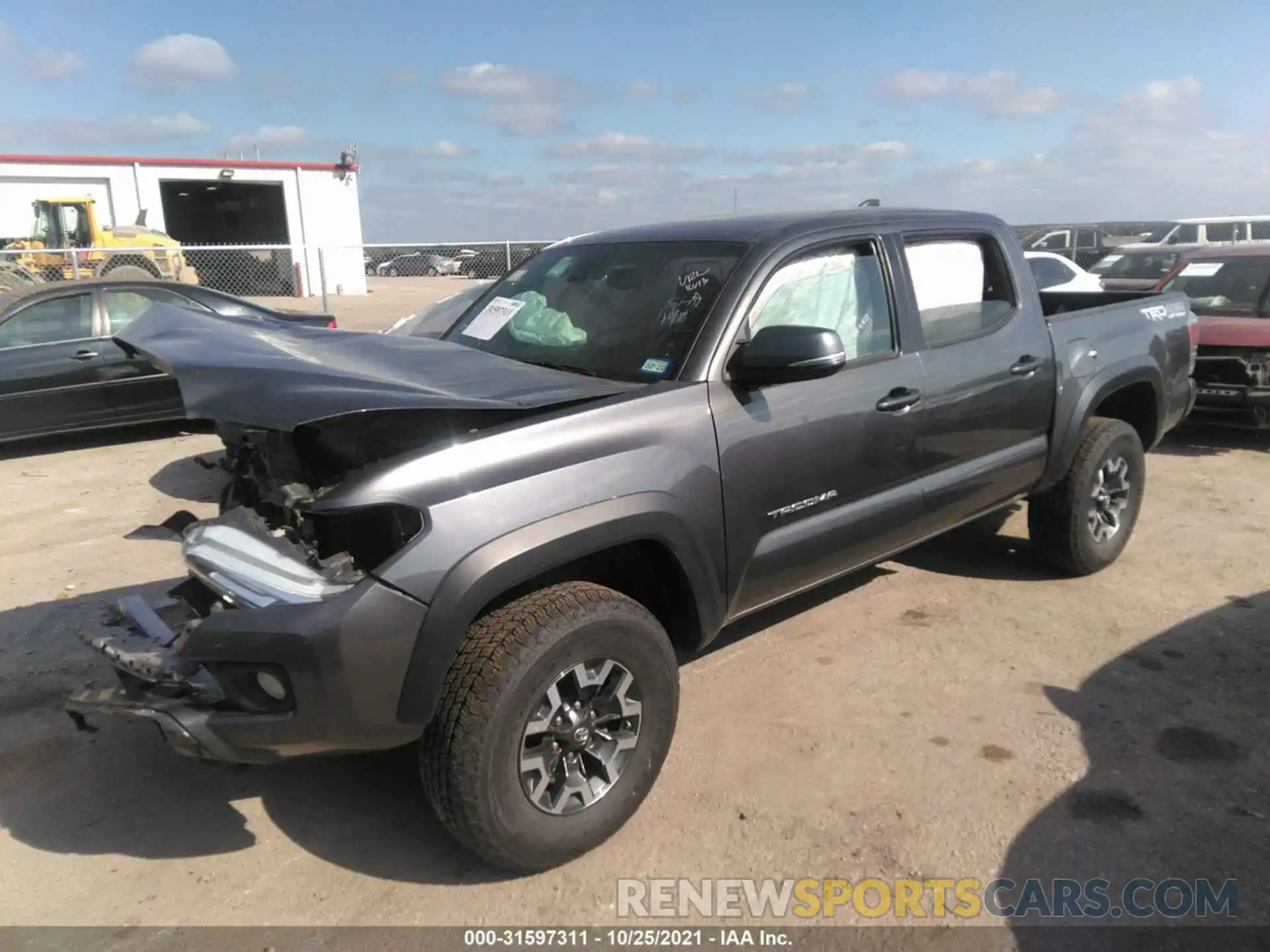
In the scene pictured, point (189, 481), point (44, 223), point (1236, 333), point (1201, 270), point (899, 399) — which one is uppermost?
point (44, 223)

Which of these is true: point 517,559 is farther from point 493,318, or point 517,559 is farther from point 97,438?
point 97,438

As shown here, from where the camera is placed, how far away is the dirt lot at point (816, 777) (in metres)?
2.82

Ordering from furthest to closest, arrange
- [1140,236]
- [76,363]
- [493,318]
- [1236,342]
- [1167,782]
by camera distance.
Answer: [1140,236], [76,363], [1236,342], [493,318], [1167,782]

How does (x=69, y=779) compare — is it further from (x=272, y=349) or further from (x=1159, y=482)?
(x=1159, y=482)

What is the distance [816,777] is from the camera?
3.30 meters

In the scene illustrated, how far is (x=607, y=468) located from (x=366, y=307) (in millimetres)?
21300

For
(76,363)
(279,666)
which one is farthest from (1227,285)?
(76,363)

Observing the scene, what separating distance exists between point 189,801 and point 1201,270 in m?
9.63

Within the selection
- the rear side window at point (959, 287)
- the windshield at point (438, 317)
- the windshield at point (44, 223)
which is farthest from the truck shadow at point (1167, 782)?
the windshield at point (44, 223)

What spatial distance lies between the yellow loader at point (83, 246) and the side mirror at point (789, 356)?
1954cm

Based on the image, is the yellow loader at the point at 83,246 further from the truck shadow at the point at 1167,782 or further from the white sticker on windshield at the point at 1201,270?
the truck shadow at the point at 1167,782

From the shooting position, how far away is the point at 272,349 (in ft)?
10.4

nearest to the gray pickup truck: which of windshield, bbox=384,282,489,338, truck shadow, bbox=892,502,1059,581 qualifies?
truck shadow, bbox=892,502,1059,581

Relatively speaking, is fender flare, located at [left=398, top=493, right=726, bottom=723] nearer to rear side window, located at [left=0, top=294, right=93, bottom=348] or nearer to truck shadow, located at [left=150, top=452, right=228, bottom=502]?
truck shadow, located at [left=150, top=452, right=228, bottom=502]
